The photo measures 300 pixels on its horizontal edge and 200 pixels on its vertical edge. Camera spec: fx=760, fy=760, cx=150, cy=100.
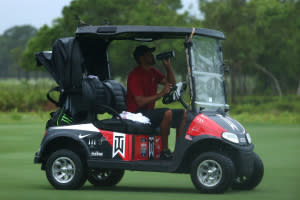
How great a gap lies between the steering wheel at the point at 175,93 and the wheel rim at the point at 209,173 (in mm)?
936

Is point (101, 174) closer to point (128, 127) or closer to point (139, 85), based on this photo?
point (128, 127)

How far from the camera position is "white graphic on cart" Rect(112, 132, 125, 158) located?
10.5m

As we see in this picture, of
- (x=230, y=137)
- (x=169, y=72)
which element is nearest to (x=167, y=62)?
(x=169, y=72)

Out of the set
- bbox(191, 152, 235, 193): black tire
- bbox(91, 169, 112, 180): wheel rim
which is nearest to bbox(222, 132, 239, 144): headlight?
bbox(191, 152, 235, 193): black tire

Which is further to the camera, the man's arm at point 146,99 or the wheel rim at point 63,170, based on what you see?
A: the wheel rim at point 63,170

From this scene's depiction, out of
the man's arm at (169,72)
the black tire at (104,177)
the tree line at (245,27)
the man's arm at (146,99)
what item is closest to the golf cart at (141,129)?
the man's arm at (146,99)

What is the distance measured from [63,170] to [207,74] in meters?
2.45

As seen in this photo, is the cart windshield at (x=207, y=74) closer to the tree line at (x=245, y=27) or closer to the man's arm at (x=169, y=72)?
the man's arm at (x=169, y=72)

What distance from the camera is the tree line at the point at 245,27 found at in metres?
57.2

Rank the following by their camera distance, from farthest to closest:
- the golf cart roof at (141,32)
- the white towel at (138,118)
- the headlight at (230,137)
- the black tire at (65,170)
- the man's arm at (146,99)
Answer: the black tire at (65,170) → the white towel at (138,118) → the man's arm at (146,99) → the golf cart roof at (141,32) → the headlight at (230,137)

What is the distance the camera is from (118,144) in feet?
34.4

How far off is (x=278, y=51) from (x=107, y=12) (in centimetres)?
1882

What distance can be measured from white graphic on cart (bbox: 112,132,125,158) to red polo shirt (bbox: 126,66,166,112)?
443 mm

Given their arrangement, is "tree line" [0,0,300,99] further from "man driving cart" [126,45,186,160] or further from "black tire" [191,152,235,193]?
"black tire" [191,152,235,193]
